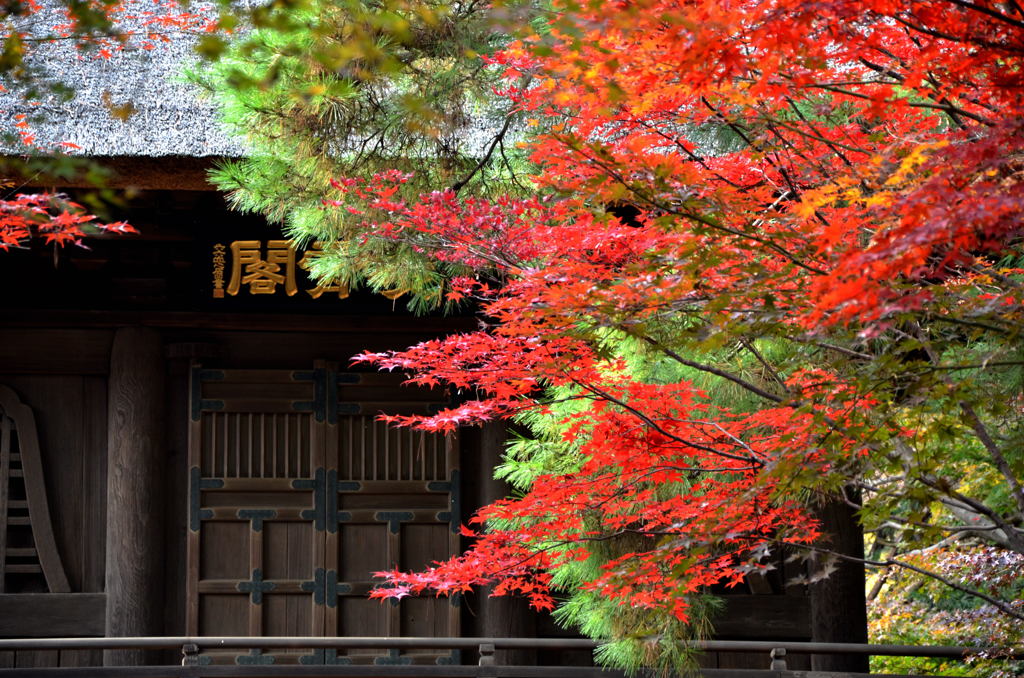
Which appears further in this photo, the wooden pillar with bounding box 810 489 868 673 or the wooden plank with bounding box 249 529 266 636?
the wooden plank with bounding box 249 529 266 636

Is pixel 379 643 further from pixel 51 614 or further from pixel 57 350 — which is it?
pixel 57 350

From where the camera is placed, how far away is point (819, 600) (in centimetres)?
756

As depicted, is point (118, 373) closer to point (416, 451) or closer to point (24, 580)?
point (24, 580)

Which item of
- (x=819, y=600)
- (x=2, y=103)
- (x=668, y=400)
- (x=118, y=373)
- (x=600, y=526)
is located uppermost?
(x=2, y=103)

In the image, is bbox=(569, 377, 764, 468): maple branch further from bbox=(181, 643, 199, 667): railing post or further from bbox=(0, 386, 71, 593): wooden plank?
bbox=(0, 386, 71, 593): wooden plank

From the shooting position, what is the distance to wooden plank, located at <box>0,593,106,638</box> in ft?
25.4

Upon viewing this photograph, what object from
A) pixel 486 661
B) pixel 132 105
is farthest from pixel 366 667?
pixel 132 105

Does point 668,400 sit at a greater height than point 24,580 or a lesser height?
greater

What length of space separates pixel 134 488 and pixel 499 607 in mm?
2556

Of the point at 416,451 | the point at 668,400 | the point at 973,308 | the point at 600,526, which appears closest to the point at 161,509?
the point at 416,451

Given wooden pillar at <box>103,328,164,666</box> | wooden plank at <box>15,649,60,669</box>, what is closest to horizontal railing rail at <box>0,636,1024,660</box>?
wooden pillar at <box>103,328,164,666</box>

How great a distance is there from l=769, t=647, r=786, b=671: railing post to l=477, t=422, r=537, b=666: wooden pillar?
5.51ft

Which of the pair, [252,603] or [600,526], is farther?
[252,603]

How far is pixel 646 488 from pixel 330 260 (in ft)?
6.83
